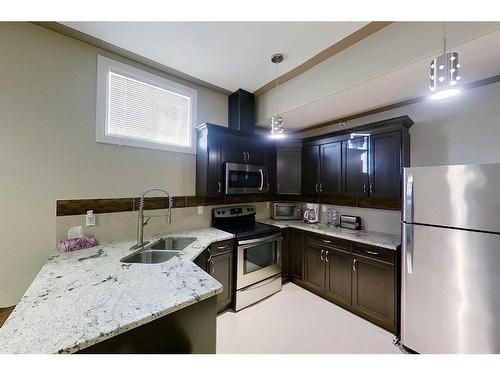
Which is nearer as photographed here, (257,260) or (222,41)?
(222,41)

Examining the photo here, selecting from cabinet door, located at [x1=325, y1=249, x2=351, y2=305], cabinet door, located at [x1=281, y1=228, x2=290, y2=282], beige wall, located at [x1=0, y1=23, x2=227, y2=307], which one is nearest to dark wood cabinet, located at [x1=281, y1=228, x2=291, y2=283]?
cabinet door, located at [x1=281, y1=228, x2=290, y2=282]

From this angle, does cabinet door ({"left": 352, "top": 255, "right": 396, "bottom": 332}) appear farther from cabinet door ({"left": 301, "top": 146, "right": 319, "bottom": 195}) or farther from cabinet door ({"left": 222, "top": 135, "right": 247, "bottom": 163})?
cabinet door ({"left": 222, "top": 135, "right": 247, "bottom": 163})

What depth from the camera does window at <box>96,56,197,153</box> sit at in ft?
6.57

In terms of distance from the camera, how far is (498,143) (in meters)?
1.87

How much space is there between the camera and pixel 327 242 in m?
2.62

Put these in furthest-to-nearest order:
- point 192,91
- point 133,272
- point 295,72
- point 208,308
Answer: point 192,91, point 295,72, point 133,272, point 208,308

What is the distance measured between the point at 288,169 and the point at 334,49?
1.79 meters

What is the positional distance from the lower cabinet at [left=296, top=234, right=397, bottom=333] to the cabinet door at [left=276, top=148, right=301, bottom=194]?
0.88m

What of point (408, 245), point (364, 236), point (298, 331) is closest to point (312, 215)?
point (364, 236)

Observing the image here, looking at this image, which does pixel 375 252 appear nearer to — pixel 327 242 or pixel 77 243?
pixel 327 242

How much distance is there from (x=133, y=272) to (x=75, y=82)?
1820mm

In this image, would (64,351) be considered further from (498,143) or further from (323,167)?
(498,143)
